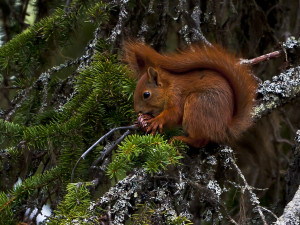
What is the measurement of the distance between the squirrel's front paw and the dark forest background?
0.21ft

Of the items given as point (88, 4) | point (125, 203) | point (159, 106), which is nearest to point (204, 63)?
point (159, 106)

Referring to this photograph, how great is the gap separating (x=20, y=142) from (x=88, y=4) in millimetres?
683

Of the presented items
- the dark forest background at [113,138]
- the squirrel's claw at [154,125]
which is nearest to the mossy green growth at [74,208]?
the dark forest background at [113,138]

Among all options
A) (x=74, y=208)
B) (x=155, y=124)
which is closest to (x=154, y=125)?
(x=155, y=124)

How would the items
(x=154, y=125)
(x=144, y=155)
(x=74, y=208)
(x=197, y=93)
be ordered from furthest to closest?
(x=197, y=93)
(x=154, y=125)
(x=144, y=155)
(x=74, y=208)

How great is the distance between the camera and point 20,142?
1.65m

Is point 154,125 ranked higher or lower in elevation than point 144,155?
higher

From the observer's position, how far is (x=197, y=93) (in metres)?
1.84

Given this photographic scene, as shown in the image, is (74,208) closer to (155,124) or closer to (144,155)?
(144,155)

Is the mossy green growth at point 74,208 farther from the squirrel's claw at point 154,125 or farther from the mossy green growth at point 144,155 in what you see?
the squirrel's claw at point 154,125

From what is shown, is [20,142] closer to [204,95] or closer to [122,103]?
[122,103]

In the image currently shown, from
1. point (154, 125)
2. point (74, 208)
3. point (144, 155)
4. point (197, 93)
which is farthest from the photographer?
point (197, 93)

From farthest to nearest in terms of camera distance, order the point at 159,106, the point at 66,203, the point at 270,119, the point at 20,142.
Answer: the point at 270,119, the point at 159,106, the point at 20,142, the point at 66,203

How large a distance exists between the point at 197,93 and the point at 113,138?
1.20 ft
